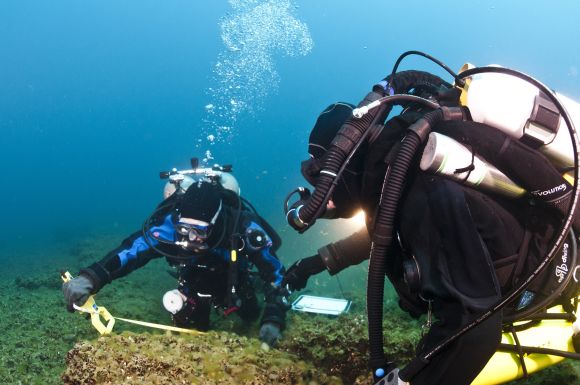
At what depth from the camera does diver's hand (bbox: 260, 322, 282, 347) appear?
5.43 m

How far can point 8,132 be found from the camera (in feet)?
466

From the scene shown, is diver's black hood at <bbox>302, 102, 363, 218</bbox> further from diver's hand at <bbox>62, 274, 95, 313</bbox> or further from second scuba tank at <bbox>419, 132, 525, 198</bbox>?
diver's hand at <bbox>62, 274, 95, 313</bbox>

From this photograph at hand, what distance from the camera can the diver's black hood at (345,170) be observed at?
8.15 ft

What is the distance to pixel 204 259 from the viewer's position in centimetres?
605

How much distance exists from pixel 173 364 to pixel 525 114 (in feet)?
8.95

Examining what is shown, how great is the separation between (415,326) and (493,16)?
163356mm

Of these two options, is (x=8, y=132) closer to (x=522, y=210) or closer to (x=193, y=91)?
(x=193, y=91)

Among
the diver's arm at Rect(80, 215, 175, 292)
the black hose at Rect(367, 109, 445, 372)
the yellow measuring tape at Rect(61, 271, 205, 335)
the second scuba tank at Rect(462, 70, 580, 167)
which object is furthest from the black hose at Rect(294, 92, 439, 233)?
the diver's arm at Rect(80, 215, 175, 292)

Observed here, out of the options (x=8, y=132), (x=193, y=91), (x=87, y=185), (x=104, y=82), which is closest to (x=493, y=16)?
(x=193, y=91)

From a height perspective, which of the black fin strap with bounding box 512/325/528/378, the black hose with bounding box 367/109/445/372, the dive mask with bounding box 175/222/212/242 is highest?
the black hose with bounding box 367/109/445/372

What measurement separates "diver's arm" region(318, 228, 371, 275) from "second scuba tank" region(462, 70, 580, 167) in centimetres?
245

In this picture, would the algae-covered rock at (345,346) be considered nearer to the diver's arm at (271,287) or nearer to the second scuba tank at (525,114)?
the diver's arm at (271,287)

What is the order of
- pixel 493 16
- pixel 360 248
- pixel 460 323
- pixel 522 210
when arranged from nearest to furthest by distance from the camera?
pixel 460 323 → pixel 522 210 → pixel 360 248 → pixel 493 16

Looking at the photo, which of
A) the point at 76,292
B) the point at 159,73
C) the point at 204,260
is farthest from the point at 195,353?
the point at 159,73
